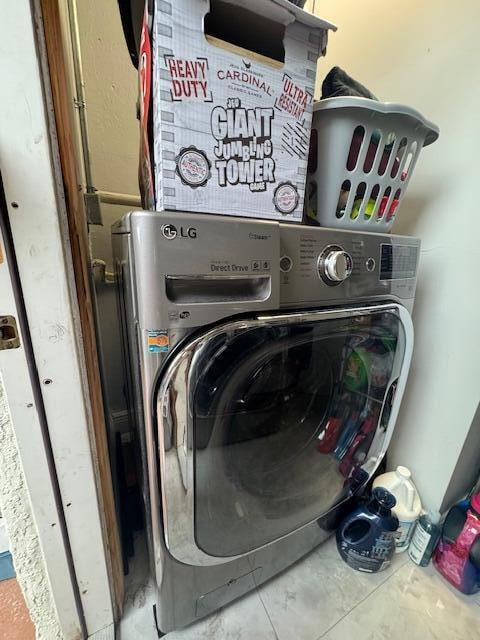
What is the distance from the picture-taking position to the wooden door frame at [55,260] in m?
0.36

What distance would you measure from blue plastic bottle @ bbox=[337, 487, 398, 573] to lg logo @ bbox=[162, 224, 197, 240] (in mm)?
1024

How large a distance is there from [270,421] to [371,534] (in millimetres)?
606

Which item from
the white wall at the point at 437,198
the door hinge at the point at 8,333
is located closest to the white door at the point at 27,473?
the door hinge at the point at 8,333

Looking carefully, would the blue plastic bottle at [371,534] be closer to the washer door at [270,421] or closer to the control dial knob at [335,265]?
the washer door at [270,421]

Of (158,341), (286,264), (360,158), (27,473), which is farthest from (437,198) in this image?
(27,473)

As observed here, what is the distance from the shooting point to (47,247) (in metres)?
0.42

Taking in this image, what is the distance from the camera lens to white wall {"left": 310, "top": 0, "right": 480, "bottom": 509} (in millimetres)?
773

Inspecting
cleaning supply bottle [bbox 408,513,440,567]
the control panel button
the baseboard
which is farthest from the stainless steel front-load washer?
cleaning supply bottle [bbox 408,513,440,567]

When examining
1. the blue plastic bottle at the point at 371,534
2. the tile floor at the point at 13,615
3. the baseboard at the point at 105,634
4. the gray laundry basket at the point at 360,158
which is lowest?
the tile floor at the point at 13,615

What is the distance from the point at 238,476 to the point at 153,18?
832mm

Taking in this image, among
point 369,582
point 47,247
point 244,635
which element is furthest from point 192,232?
point 369,582

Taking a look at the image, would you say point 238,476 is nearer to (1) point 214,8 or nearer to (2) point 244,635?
(2) point 244,635

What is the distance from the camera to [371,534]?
879 mm

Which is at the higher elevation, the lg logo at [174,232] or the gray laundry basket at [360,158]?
the gray laundry basket at [360,158]
